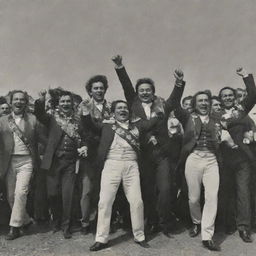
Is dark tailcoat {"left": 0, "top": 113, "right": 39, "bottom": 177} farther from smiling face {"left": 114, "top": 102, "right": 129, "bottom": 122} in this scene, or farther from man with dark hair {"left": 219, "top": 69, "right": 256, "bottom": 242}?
man with dark hair {"left": 219, "top": 69, "right": 256, "bottom": 242}

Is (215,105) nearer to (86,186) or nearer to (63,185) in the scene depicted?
(86,186)

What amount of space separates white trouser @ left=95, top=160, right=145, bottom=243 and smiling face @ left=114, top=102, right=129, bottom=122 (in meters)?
0.74

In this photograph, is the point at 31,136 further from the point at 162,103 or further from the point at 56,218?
the point at 162,103

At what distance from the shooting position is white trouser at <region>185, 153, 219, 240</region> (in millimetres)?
6180

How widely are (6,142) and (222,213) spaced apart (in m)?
4.08

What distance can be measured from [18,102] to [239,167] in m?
4.02

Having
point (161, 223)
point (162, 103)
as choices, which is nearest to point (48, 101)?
point (162, 103)

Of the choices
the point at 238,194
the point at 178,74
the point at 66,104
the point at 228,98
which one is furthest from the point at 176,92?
the point at 238,194

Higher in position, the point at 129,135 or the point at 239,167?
the point at 129,135

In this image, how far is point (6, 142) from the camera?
6.68 metres

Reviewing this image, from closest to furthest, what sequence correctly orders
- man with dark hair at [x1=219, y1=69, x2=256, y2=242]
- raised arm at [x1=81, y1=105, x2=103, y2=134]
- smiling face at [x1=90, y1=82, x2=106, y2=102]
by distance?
1. raised arm at [x1=81, y1=105, x2=103, y2=134]
2. man with dark hair at [x1=219, y1=69, x2=256, y2=242]
3. smiling face at [x1=90, y1=82, x2=106, y2=102]

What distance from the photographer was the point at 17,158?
670cm

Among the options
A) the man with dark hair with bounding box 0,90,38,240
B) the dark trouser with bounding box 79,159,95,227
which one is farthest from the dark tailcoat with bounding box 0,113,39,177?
the dark trouser with bounding box 79,159,95,227

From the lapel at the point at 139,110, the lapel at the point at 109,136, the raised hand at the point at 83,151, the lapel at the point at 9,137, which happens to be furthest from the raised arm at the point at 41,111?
the lapel at the point at 139,110
